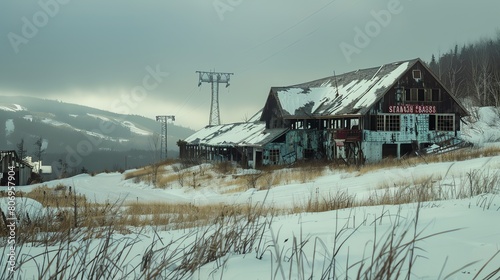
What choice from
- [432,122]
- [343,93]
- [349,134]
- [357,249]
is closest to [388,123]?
[349,134]

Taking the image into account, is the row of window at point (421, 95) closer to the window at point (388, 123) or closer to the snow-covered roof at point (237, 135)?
the window at point (388, 123)

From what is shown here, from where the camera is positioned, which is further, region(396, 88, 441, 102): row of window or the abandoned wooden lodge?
region(396, 88, 441, 102): row of window

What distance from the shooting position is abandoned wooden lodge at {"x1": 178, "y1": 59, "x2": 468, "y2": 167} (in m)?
33.8

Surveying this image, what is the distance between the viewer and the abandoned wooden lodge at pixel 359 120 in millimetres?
33781

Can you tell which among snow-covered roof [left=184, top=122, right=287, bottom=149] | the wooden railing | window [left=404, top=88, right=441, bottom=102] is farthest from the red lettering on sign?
snow-covered roof [left=184, top=122, right=287, bottom=149]

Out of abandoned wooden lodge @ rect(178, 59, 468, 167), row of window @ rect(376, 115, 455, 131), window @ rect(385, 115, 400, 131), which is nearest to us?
abandoned wooden lodge @ rect(178, 59, 468, 167)

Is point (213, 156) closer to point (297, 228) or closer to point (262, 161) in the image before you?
point (262, 161)

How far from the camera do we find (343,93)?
38.4 m

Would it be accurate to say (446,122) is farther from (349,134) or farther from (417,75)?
(349,134)

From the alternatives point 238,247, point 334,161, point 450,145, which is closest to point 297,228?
point 238,247

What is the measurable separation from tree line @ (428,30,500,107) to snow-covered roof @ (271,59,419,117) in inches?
793

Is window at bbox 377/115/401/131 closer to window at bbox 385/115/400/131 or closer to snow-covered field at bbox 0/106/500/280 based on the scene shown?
window at bbox 385/115/400/131

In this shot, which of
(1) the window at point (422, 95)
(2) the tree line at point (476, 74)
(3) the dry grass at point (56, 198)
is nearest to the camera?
(3) the dry grass at point (56, 198)

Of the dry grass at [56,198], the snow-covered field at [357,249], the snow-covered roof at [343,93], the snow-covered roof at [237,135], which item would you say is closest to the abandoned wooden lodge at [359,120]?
the snow-covered roof at [343,93]
